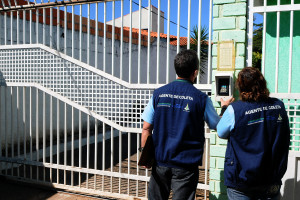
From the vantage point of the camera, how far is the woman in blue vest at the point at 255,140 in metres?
2.22

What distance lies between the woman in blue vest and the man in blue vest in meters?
0.24

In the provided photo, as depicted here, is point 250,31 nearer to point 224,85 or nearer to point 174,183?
point 224,85

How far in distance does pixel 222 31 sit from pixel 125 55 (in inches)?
243

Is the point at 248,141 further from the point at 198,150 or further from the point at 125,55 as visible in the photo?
the point at 125,55

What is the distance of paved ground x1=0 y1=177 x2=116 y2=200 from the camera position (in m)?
4.40

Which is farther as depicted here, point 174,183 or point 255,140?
point 174,183

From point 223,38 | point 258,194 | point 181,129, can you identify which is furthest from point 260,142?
point 223,38

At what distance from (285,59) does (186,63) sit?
5.54ft

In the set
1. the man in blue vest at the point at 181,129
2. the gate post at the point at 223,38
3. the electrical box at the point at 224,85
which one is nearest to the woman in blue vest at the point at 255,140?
the man in blue vest at the point at 181,129

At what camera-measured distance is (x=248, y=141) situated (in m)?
2.25

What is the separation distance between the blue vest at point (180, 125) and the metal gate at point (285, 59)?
45.5 inches

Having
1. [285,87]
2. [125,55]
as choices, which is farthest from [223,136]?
[125,55]

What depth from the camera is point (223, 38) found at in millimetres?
3402

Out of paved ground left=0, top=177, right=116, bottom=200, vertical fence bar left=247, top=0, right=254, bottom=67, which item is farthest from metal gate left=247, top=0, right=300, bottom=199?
paved ground left=0, top=177, right=116, bottom=200
